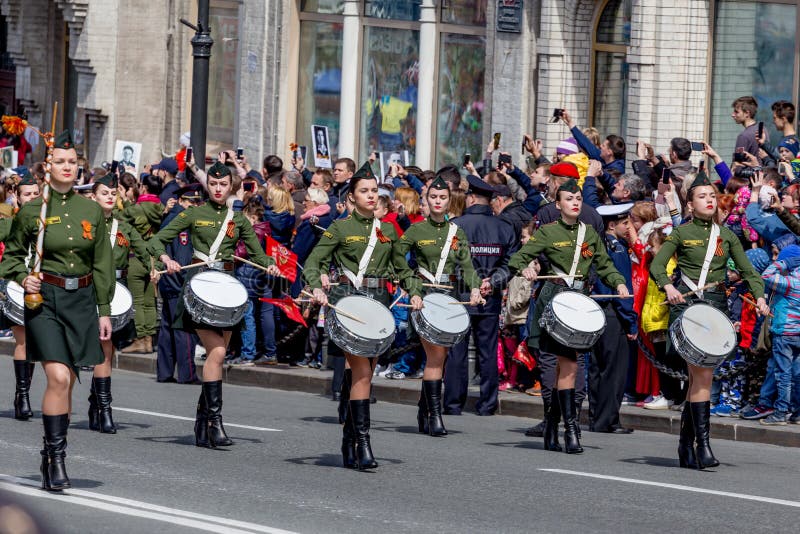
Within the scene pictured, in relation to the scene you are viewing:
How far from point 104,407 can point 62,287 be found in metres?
3.04

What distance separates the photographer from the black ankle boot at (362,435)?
12039 mm

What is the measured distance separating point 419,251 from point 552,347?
5.60 feet

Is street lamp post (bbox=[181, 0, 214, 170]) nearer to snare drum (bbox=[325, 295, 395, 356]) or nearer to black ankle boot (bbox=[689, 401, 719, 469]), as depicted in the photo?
snare drum (bbox=[325, 295, 395, 356])

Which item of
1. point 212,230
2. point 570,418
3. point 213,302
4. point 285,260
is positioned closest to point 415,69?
point 285,260

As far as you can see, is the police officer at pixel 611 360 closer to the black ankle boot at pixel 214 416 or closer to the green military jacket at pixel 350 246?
the green military jacket at pixel 350 246

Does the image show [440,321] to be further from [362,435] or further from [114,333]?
[114,333]

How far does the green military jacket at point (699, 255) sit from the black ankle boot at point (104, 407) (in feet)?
14.1

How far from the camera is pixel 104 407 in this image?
13.9 meters

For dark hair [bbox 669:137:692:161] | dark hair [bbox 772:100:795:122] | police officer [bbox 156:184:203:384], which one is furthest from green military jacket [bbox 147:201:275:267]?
dark hair [bbox 772:100:795:122]

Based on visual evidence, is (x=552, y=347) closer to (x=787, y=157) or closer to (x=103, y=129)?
(x=787, y=157)

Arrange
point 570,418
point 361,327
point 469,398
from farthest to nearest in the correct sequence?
point 469,398 → point 570,418 → point 361,327

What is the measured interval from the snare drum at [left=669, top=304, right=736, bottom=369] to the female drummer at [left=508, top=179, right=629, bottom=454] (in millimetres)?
917

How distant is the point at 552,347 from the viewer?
523 inches

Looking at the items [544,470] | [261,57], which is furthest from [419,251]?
[261,57]
